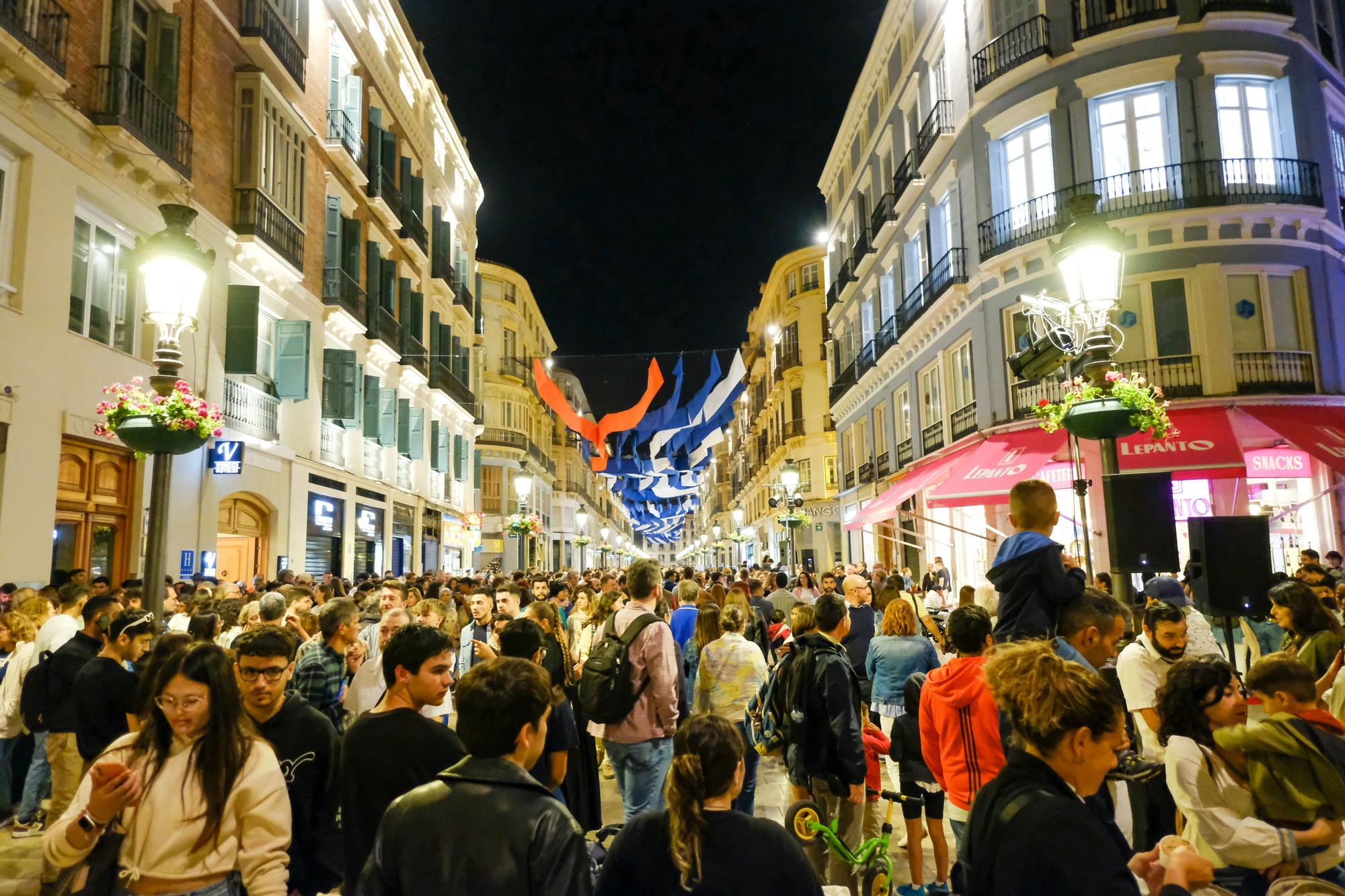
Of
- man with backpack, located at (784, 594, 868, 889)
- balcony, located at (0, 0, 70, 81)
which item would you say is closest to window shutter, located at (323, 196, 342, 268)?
balcony, located at (0, 0, 70, 81)

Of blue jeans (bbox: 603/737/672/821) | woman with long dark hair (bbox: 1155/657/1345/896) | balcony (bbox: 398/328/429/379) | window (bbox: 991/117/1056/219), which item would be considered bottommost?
blue jeans (bbox: 603/737/672/821)

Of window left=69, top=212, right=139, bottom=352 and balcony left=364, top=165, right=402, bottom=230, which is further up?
balcony left=364, top=165, right=402, bottom=230

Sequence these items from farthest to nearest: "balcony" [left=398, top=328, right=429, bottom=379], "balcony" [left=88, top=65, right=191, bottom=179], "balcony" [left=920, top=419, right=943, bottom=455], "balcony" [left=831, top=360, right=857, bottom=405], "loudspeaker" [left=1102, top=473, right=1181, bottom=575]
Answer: "balcony" [left=831, top=360, right=857, bottom=405] < "balcony" [left=398, top=328, right=429, bottom=379] < "balcony" [left=920, top=419, right=943, bottom=455] < "balcony" [left=88, top=65, right=191, bottom=179] < "loudspeaker" [left=1102, top=473, right=1181, bottom=575]

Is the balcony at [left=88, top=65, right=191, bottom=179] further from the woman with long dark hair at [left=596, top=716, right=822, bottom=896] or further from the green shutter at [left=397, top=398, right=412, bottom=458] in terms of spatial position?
the woman with long dark hair at [left=596, top=716, right=822, bottom=896]

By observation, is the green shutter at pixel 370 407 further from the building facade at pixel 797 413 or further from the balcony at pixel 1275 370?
the balcony at pixel 1275 370

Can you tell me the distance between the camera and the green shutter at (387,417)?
23609 mm

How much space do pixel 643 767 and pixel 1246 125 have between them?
16.9m

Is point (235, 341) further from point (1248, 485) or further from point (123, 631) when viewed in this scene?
point (1248, 485)

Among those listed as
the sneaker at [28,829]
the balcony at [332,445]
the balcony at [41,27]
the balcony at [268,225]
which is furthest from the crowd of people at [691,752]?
the balcony at [332,445]

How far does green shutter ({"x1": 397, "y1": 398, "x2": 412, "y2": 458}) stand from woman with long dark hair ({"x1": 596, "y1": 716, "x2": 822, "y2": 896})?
946 inches

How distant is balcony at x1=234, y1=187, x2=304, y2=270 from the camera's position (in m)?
16.1

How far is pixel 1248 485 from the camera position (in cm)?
1582

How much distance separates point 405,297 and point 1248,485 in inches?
844

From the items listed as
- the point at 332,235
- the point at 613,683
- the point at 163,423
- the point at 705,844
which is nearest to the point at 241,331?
the point at 332,235
